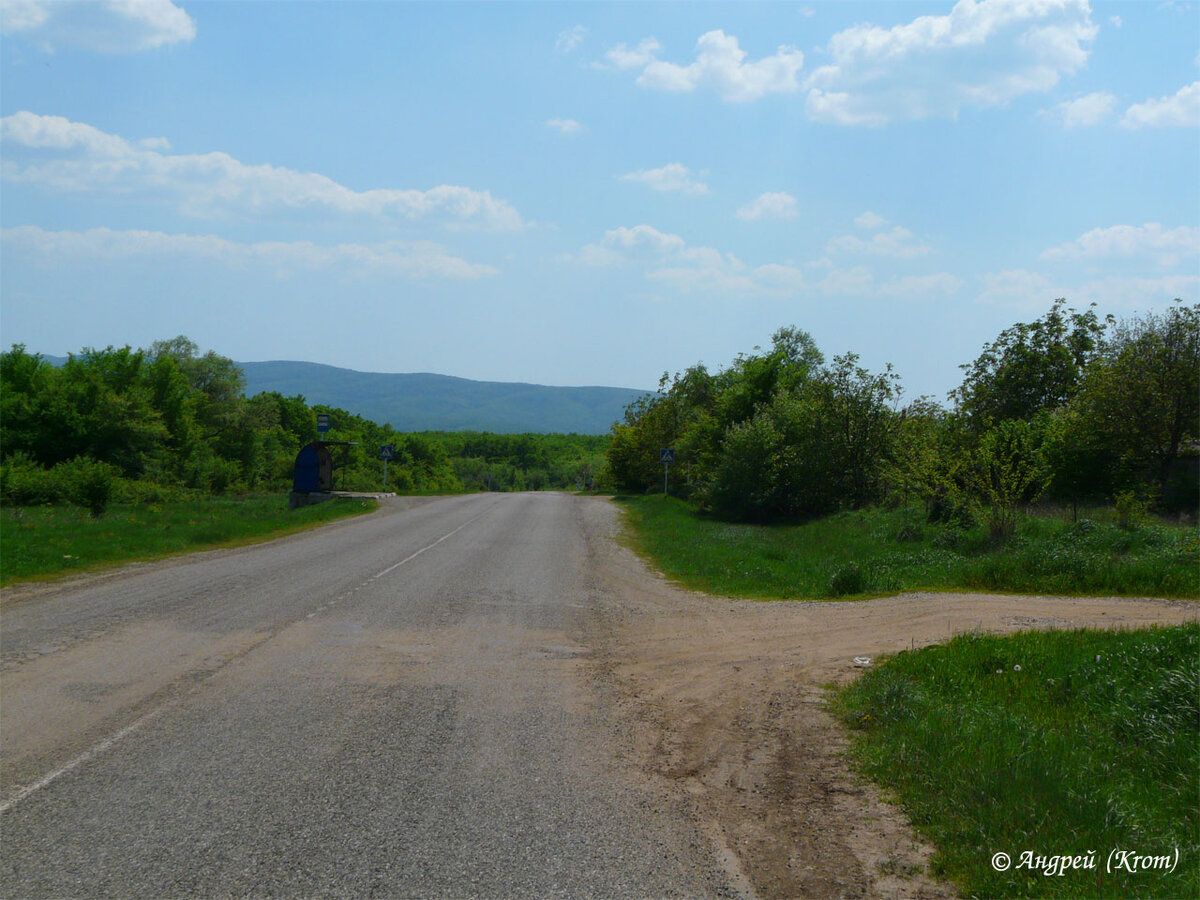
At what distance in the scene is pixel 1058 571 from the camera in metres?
13.8

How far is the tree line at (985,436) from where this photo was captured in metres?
20.4

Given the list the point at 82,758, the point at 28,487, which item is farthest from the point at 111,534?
the point at 28,487

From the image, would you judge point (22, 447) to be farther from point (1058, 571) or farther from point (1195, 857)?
point (1195, 857)

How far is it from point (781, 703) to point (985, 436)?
46.6 feet

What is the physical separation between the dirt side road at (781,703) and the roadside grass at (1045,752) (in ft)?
0.98

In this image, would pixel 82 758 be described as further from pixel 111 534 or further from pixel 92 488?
pixel 92 488

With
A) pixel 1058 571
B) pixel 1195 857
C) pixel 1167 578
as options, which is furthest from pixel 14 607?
pixel 1167 578

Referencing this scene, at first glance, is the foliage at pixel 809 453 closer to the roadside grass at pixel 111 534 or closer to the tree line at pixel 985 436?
the tree line at pixel 985 436

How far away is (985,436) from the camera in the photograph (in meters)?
19.5

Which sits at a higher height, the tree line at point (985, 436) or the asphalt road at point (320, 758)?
the tree line at point (985, 436)

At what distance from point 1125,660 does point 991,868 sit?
14.2ft

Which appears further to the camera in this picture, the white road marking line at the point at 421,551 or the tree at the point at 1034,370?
the tree at the point at 1034,370

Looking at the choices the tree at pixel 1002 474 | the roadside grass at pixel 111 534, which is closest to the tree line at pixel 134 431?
the roadside grass at pixel 111 534

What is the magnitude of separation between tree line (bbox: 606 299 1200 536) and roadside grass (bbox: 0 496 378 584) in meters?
16.3
